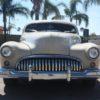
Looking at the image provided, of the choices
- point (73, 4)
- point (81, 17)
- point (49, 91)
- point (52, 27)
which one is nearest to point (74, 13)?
point (81, 17)

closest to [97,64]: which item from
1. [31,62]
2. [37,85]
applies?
[31,62]

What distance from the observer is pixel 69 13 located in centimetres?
4550

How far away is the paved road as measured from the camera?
7465mm

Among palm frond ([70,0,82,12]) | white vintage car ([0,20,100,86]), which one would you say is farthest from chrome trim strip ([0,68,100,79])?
palm frond ([70,0,82,12])

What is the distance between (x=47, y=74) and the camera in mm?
7133

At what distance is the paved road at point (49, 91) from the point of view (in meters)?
7.46

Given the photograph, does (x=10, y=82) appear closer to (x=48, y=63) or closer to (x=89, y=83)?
(x=48, y=63)

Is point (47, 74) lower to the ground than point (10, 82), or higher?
higher

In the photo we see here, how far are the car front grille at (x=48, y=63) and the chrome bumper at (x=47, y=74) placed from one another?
111 mm

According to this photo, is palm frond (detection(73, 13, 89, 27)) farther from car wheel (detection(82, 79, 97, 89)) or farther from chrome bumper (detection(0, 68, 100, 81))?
chrome bumper (detection(0, 68, 100, 81))

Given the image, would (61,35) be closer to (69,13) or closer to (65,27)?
(65,27)

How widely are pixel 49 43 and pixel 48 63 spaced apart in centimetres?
52

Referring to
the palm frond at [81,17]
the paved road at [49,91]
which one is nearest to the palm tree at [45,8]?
the palm frond at [81,17]

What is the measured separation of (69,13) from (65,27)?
36529 millimetres
